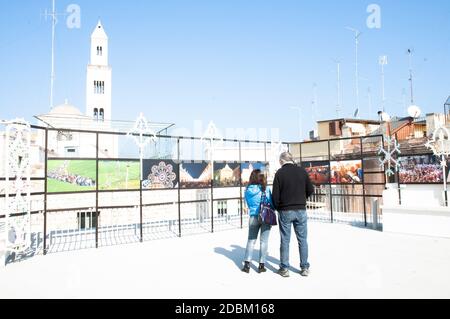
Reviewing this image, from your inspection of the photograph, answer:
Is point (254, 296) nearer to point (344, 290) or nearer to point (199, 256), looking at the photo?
point (344, 290)

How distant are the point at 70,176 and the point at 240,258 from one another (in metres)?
4.56

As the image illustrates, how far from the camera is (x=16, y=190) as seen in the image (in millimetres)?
6398

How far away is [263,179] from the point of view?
17.0 ft

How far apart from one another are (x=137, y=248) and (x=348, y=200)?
8703 millimetres

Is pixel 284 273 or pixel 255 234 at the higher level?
pixel 255 234

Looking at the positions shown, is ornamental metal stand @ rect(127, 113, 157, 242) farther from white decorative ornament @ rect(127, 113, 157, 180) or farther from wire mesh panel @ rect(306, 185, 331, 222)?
wire mesh panel @ rect(306, 185, 331, 222)

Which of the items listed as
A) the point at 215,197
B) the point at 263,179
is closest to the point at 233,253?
the point at 263,179

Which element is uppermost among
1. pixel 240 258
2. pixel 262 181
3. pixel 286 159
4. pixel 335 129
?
pixel 335 129

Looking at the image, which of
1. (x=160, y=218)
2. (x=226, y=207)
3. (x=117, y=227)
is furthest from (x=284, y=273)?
(x=226, y=207)

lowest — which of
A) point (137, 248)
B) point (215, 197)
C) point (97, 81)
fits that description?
point (137, 248)

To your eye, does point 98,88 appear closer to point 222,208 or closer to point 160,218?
point 222,208

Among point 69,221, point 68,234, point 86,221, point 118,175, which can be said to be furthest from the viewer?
point 69,221

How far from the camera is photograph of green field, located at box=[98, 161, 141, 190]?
26.0ft
